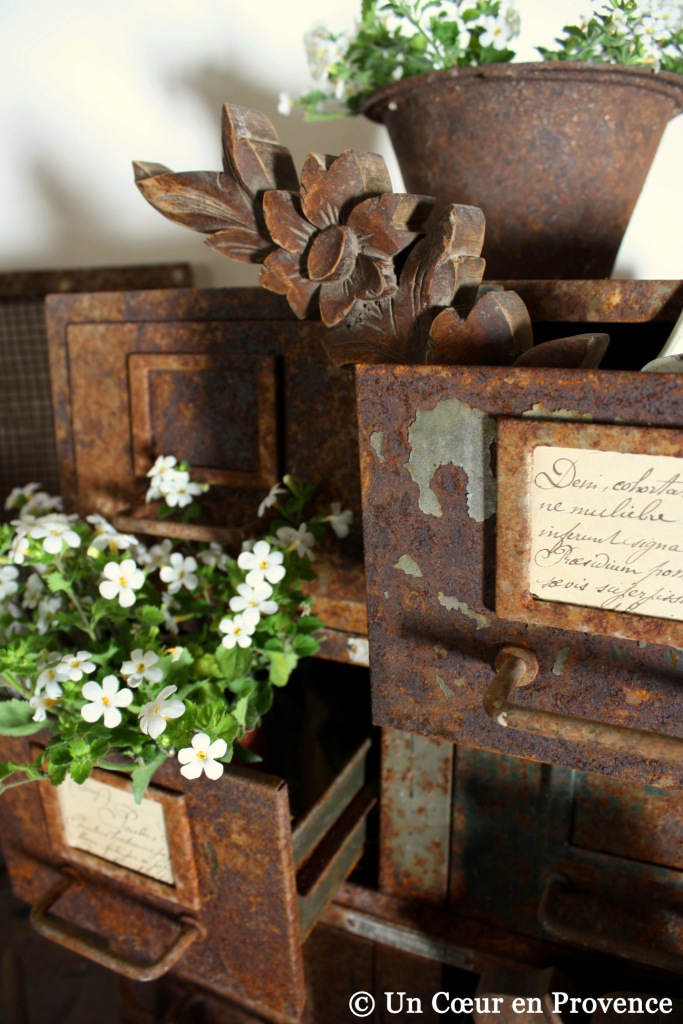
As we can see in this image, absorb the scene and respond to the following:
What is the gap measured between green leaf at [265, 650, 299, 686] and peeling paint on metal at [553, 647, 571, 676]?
1.06 feet

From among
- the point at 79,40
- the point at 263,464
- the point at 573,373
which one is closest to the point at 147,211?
the point at 79,40

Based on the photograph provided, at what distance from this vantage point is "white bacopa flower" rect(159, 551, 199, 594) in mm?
810

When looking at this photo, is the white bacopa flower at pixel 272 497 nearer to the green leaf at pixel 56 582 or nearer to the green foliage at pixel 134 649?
the green foliage at pixel 134 649

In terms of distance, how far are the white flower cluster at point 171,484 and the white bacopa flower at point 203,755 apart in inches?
12.5

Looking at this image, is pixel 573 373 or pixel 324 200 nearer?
pixel 573 373

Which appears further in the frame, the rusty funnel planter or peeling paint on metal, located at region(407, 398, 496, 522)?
the rusty funnel planter

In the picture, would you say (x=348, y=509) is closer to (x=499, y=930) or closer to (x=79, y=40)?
(x=499, y=930)

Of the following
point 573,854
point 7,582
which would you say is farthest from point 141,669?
point 573,854

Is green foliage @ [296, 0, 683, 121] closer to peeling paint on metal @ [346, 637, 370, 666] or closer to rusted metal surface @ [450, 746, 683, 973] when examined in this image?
peeling paint on metal @ [346, 637, 370, 666]

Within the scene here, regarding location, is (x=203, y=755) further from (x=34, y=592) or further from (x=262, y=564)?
(x=34, y=592)

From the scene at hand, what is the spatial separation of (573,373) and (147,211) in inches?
44.1

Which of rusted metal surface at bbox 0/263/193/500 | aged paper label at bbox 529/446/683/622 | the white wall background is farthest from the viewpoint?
rusted metal surface at bbox 0/263/193/500

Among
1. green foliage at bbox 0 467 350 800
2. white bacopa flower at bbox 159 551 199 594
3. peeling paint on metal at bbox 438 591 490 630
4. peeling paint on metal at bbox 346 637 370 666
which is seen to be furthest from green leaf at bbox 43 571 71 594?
peeling paint on metal at bbox 438 591 490 630

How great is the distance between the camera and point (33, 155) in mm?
1337
